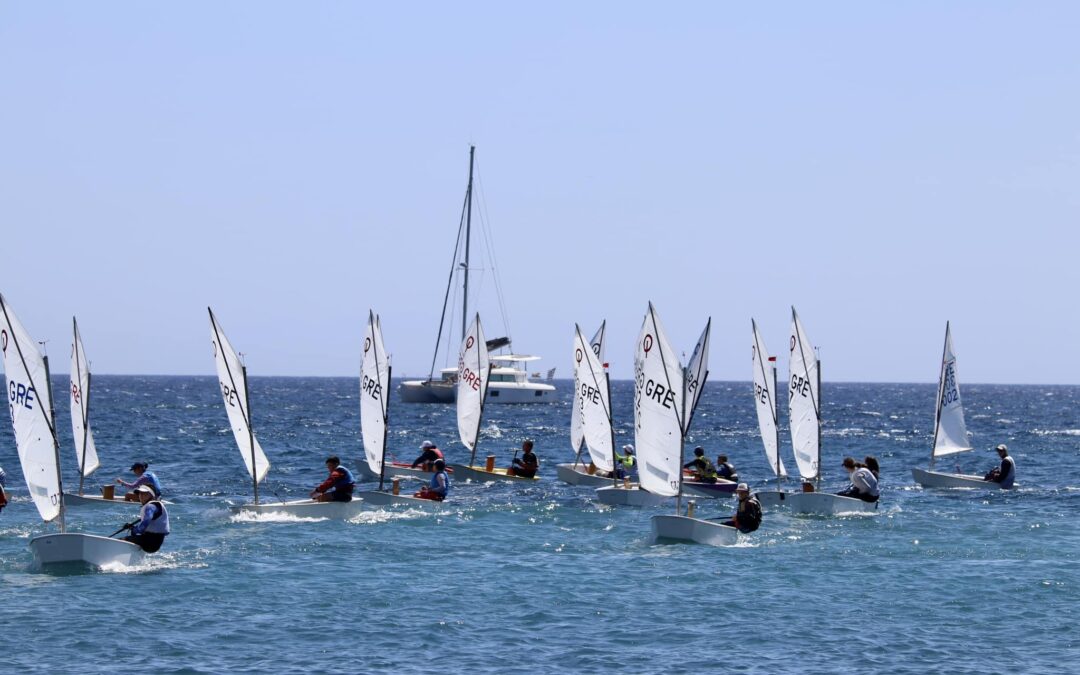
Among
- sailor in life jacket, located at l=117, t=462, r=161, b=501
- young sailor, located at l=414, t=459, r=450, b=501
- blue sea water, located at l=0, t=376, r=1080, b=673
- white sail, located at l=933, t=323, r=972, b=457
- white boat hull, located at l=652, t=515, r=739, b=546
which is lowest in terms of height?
blue sea water, located at l=0, t=376, r=1080, b=673

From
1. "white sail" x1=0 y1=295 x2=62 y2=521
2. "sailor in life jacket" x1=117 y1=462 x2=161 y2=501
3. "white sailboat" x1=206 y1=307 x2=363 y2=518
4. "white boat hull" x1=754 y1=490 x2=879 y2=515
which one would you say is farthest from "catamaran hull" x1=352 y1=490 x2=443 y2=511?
"white sail" x1=0 y1=295 x2=62 y2=521

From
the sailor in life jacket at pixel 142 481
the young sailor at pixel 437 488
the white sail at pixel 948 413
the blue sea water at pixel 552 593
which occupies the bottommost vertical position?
the blue sea water at pixel 552 593

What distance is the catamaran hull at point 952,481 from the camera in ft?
139

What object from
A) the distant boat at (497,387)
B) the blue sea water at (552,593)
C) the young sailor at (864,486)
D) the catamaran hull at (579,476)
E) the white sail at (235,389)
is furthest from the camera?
the distant boat at (497,387)

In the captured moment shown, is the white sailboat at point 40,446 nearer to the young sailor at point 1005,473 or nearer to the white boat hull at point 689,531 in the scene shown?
the white boat hull at point 689,531

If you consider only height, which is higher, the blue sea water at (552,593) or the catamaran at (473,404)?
the catamaran at (473,404)

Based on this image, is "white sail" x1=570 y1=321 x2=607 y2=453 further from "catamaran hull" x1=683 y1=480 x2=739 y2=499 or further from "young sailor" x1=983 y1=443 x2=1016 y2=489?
"young sailor" x1=983 y1=443 x2=1016 y2=489

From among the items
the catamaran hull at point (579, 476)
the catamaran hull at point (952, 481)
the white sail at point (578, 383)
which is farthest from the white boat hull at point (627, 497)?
the catamaran hull at point (952, 481)

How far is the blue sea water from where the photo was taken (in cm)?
1902

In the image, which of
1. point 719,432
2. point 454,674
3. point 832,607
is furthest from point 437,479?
point 719,432

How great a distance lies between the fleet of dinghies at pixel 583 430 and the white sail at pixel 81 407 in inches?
1.7

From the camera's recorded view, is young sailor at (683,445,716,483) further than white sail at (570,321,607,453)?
No

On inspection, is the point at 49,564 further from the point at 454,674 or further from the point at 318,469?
the point at 318,469

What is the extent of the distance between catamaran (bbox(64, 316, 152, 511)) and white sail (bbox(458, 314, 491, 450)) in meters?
12.3
